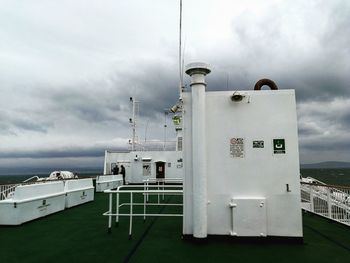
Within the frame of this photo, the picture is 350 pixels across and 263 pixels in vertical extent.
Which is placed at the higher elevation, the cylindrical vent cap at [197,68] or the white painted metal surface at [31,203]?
the cylindrical vent cap at [197,68]

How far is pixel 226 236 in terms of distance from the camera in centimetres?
513

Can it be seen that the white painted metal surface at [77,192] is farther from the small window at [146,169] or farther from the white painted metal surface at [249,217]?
the small window at [146,169]

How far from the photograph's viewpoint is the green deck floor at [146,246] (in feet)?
14.0

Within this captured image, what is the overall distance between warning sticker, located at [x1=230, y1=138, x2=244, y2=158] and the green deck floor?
1581 mm

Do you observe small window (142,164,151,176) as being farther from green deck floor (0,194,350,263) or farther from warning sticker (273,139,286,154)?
warning sticker (273,139,286,154)

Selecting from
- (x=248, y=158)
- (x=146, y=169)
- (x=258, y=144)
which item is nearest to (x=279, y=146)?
(x=258, y=144)

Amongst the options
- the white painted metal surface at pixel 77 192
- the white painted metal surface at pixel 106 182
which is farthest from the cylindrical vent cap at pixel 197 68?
the white painted metal surface at pixel 106 182

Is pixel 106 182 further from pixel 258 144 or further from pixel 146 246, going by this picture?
pixel 258 144

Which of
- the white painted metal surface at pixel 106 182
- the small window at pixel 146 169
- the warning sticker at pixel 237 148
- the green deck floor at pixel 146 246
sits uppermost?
the warning sticker at pixel 237 148

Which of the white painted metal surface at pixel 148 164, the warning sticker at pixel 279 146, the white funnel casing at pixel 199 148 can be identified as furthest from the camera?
the white painted metal surface at pixel 148 164

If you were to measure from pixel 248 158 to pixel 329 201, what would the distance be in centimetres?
389

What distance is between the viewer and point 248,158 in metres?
5.25

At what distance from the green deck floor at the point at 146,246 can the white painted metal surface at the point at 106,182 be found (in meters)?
8.49

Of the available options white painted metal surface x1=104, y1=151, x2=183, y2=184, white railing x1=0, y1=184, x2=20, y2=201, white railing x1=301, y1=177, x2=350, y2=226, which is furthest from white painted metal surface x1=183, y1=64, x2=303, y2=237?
white painted metal surface x1=104, y1=151, x2=183, y2=184
